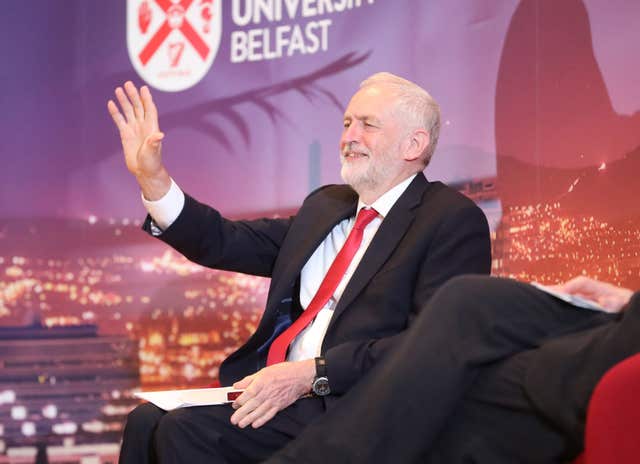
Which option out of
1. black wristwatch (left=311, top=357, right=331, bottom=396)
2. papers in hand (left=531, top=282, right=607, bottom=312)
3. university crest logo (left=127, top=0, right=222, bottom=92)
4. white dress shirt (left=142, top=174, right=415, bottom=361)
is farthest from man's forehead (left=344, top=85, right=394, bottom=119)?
university crest logo (left=127, top=0, right=222, bottom=92)

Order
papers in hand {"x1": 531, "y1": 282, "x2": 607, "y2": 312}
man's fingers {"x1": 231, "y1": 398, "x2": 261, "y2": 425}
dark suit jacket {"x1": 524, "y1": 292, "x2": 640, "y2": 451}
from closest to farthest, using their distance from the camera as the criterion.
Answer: dark suit jacket {"x1": 524, "y1": 292, "x2": 640, "y2": 451} → papers in hand {"x1": 531, "y1": 282, "x2": 607, "y2": 312} → man's fingers {"x1": 231, "y1": 398, "x2": 261, "y2": 425}

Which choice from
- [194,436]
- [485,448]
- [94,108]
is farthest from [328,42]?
[485,448]

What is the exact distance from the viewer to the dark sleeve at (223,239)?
2.33 meters

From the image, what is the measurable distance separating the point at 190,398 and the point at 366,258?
0.53m

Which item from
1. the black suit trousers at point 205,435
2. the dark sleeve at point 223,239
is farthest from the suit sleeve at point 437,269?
the dark sleeve at point 223,239

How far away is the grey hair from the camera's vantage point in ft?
7.91

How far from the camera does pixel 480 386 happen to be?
164cm

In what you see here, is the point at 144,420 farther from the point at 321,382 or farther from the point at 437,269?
the point at 437,269

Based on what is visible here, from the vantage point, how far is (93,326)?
3857mm

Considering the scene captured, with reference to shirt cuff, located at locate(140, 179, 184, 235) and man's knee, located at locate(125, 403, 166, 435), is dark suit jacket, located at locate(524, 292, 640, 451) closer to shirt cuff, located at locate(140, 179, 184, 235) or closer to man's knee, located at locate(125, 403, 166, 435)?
man's knee, located at locate(125, 403, 166, 435)

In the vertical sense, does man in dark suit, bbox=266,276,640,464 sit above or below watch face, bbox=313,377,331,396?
above

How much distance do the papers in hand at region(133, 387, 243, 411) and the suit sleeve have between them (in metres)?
0.23

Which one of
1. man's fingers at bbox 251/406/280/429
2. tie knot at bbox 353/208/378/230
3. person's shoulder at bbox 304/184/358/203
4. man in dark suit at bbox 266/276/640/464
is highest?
person's shoulder at bbox 304/184/358/203

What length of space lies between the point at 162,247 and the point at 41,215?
1.84ft
